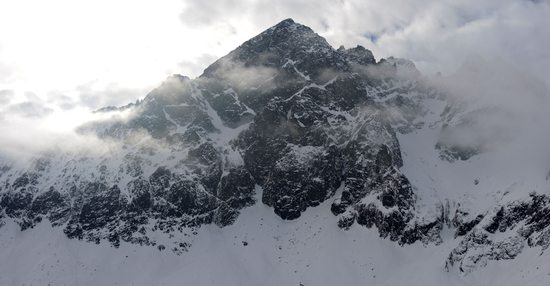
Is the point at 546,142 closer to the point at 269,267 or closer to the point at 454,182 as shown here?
the point at 454,182

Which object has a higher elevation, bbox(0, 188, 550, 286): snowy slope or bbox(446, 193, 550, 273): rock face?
bbox(446, 193, 550, 273): rock face

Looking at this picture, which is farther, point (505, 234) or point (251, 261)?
point (251, 261)

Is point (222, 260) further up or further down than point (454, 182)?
further down

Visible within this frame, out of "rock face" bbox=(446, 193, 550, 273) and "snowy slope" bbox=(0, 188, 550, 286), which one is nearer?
"rock face" bbox=(446, 193, 550, 273)

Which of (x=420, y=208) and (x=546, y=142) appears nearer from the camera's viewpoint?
(x=420, y=208)

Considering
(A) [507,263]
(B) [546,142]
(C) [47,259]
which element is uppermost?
(B) [546,142]

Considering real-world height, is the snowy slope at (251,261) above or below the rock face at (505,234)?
below

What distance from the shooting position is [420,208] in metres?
184

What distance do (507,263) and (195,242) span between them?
315 feet

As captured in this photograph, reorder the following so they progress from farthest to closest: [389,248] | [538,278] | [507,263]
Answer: [389,248]
[507,263]
[538,278]

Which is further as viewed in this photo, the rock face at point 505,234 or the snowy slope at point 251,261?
the snowy slope at point 251,261

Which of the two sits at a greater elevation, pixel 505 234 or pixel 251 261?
pixel 505 234

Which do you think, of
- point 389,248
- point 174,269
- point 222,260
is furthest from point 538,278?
point 174,269

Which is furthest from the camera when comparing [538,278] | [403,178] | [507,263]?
[403,178]
